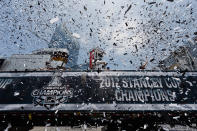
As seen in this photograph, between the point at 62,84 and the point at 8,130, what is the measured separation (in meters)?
2.83

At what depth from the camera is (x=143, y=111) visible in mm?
Answer: 5672

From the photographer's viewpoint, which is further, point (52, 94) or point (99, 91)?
point (99, 91)

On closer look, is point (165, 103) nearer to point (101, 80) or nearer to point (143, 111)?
point (143, 111)

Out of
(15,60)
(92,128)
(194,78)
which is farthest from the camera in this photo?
(15,60)

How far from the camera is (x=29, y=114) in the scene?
5715mm

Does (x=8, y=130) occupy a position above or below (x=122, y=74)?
below

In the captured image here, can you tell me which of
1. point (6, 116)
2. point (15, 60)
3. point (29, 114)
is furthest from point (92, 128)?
point (15, 60)

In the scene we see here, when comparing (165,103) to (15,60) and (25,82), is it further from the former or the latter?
(15,60)

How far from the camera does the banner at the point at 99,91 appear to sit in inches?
230

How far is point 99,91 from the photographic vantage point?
250 inches

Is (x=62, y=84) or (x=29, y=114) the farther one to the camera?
(x=62, y=84)

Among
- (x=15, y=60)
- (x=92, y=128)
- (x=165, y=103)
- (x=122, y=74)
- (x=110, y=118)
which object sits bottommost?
(x=92, y=128)

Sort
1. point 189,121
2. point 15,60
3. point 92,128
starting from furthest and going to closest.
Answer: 1. point 15,60
2. point 92,128
3. point 189,121

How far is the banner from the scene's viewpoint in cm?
583
